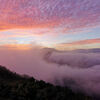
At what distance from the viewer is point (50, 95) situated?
2973cm

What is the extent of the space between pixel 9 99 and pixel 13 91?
2.52m

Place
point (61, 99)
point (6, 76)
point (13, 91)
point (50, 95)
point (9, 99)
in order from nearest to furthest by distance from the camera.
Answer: point (9, 99)
point (13, 91)
point (50, 95)
point (61, 99)
point (6, 76)

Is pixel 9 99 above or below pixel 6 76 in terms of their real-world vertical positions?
below

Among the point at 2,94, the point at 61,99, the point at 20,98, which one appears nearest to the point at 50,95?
the point at 61,99

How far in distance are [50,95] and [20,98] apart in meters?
7.85

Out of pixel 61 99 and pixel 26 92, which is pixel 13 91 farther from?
pixel 61 99

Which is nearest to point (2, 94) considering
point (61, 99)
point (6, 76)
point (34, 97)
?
point (34, 97)

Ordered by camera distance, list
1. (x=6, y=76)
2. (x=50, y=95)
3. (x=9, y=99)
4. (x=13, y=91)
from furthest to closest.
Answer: (x=6, y=76)
(x=50, y=95)
(x=13, y=91)
(x=9, y=99)

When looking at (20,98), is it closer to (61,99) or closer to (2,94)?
(2,94)

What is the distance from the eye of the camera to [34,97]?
27109mm

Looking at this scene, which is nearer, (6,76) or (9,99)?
(9,99)

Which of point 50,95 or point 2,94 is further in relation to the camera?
point 50,95

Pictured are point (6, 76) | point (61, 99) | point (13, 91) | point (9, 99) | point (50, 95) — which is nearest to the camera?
point (9, 99)

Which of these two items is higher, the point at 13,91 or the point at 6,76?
the point at 6,76
